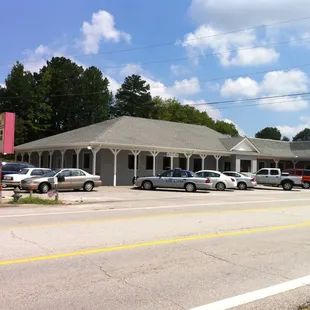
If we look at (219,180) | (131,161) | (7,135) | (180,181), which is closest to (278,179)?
(219,180)

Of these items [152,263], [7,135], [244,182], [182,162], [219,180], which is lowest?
[152,263]

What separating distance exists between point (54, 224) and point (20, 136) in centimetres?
5399

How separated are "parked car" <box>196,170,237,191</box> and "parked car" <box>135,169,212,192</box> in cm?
190

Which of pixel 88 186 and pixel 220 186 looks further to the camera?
pixel 220 186

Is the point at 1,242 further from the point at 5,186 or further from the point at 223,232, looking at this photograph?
the point at 5,186

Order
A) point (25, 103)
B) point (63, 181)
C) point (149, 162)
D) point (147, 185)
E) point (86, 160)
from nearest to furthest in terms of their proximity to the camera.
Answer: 1. point (63, 181)
2. point (147, 185)
3. point (86, 160)
4. point (149, 162)
5. point (25, 103)

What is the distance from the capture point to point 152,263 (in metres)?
7.07

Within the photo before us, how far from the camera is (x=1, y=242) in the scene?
8.57 metres

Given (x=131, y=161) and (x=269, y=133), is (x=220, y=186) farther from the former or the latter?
(x=269, y=133)

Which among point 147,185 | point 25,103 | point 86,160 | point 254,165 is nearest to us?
point 147,185

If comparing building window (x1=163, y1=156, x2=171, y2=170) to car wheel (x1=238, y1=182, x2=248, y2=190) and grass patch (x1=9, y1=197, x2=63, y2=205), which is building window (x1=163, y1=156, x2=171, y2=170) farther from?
grass patch (x1=9, y1=197, x2=63, y2=205)

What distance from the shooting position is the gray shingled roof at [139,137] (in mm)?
33209

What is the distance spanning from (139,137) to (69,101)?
1647 inches

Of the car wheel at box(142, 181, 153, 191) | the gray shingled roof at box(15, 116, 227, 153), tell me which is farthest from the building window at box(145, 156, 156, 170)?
the car wheel at box(142, 181, 153, 191)
